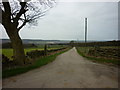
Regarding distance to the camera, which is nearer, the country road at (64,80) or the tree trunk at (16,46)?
the country road at (64,80)

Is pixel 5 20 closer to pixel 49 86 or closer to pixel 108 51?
pixel 49 86

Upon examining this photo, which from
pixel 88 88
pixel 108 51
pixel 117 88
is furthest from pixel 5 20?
pixel 108 51

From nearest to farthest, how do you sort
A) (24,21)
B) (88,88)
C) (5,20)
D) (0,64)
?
(88,88) < (0,64) < (5,20) < (24,21)

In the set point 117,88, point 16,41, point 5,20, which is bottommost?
point 117,88

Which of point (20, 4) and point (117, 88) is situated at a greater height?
point (20, 4)

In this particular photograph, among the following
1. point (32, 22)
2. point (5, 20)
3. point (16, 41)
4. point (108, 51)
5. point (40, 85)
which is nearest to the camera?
point (40, 85)

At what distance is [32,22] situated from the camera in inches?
353

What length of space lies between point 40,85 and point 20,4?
6.66 metres

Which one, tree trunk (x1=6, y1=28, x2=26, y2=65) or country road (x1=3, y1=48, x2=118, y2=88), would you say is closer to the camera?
country road (x1=3, y1=48, x2=118, y2=88)

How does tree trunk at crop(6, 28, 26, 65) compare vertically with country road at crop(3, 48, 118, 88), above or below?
above

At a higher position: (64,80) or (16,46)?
(16,46)

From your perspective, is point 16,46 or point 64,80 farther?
point 16,46

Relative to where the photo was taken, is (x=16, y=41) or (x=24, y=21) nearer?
(x=16, y=41)

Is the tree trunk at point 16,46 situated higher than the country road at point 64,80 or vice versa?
the tree trunk at point 16,46
